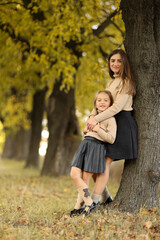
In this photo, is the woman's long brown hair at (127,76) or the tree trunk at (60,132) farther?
the tree trunk at (60,132)

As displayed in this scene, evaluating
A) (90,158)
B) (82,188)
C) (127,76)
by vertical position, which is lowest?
(82,188)

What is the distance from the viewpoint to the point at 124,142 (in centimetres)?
417

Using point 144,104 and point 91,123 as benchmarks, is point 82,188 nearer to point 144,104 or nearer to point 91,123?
point 91,123

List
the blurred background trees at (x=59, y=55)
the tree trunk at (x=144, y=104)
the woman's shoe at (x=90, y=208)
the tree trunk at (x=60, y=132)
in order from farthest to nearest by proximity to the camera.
→ the tree trunk at (x=60, y=132)
the blurred background trees at (x=59, y=55)
the tree trunk at (x=144, y=104)
the woman's shoe at (x=90, y=208)

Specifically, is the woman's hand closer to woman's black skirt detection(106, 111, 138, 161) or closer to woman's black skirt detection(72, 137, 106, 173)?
woman's black skirt detection(72, 137, 106, 173)

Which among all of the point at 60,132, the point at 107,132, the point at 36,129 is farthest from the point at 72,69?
the point at 36,129

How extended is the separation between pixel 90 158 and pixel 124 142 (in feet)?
1.74

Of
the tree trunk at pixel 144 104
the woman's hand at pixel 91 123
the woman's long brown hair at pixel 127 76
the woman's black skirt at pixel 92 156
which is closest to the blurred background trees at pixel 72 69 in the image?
the tree trunk at pixel 144 104

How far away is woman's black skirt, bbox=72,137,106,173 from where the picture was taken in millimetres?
4119

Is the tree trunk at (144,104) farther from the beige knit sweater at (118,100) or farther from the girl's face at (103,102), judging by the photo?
the girl's face at (103,102)

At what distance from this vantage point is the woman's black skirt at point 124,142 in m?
4.15

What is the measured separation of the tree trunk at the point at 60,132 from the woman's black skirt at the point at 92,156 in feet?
18.6

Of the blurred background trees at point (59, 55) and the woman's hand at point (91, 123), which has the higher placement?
the blurred background trees at point (59, 55)

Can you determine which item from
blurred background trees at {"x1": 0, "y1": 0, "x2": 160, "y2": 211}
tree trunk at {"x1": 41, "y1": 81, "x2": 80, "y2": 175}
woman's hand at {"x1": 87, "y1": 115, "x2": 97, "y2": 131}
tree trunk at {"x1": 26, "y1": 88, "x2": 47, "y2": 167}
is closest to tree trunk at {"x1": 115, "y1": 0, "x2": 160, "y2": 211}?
blurred background trees at {"x1": 0, "y1": 0, "x2": 160, "y2": 211}
